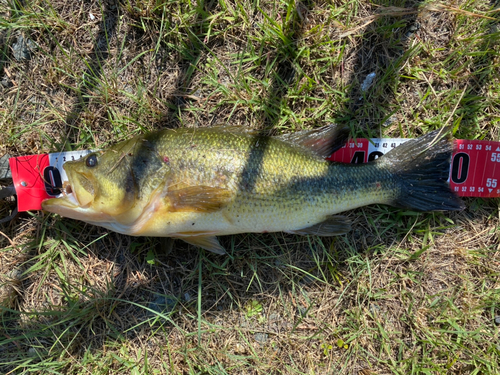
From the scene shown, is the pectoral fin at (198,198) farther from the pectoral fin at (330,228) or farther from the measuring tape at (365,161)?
the measuring tape at (365,161)

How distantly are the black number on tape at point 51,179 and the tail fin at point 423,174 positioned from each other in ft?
9.94

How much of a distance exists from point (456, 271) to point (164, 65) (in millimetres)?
3447

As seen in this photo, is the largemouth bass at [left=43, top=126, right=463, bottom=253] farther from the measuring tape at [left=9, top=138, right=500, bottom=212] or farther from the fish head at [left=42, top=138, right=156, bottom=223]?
the measuring tape at [left=9, top=138, right=500, bottom=212]

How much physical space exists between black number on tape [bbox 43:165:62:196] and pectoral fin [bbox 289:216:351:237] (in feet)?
7.56

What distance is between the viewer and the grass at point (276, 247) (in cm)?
290

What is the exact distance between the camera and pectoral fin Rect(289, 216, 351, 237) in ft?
8.93

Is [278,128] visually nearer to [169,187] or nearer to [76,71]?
[169,187]

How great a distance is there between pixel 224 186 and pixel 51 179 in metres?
1.79

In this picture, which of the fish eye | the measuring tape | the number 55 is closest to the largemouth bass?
the fish eye

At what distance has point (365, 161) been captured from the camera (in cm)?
299

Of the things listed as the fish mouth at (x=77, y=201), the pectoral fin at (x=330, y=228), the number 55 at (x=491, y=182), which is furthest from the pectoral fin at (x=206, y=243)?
the number 55 at (x=491, y=182)

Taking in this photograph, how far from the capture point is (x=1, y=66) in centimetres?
317

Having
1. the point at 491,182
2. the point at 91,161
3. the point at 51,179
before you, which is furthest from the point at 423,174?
the point at 51,179

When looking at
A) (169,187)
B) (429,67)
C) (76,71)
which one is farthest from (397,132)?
(76,71)
